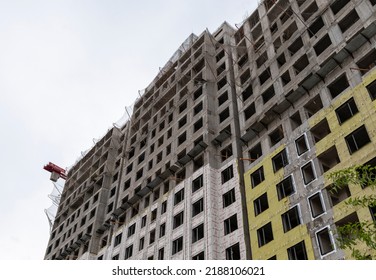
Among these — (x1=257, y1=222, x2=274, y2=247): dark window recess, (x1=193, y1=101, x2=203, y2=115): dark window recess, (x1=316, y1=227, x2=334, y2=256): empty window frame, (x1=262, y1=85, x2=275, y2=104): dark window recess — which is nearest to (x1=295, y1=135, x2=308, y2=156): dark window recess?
(x1=257, y1=222, x2=274, y2=247): dark window recess

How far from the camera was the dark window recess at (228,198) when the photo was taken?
1828 inches

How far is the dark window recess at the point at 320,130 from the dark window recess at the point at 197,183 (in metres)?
14.5

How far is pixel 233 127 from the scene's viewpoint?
5350 cm

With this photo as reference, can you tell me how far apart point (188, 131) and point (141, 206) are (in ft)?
38.6

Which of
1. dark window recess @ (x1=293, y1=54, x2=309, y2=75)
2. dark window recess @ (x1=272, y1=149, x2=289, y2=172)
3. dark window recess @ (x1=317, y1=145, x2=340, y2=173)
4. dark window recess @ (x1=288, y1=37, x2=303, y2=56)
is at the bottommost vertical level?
dark window recess @ (x1=317, y1=145, x2=340, y2=173)

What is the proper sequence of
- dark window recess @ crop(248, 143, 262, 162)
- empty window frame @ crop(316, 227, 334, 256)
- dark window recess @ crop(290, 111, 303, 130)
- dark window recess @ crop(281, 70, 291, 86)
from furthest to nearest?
dark window recess @ crop(281, 70, 291, 86)
dark window recess @ crop(248, 143, 262, 162)
dark window recess @ crop(290, 111, 303, 130)
empty window frame @ crop(316, 227, 334, 256)

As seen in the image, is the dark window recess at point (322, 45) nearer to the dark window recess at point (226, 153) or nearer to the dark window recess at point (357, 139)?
the dark window recess at point (357, 139)

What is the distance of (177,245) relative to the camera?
48.7m

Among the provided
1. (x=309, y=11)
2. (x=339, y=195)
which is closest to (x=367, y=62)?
(x=339, y=195)

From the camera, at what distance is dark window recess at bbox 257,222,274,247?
3988cm

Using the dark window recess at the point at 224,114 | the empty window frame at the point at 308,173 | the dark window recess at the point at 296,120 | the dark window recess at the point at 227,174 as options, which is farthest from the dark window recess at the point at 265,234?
the dark window recess at the point at 224,114

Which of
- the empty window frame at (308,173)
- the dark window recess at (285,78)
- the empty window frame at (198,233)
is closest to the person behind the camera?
the empty window frame at (308,173)

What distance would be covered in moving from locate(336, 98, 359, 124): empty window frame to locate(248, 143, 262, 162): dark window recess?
10.5 meters

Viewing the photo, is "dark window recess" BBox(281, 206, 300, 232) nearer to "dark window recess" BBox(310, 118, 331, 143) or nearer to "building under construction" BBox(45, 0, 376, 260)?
"building under construction" BBox(45, 0, 376, 260)
